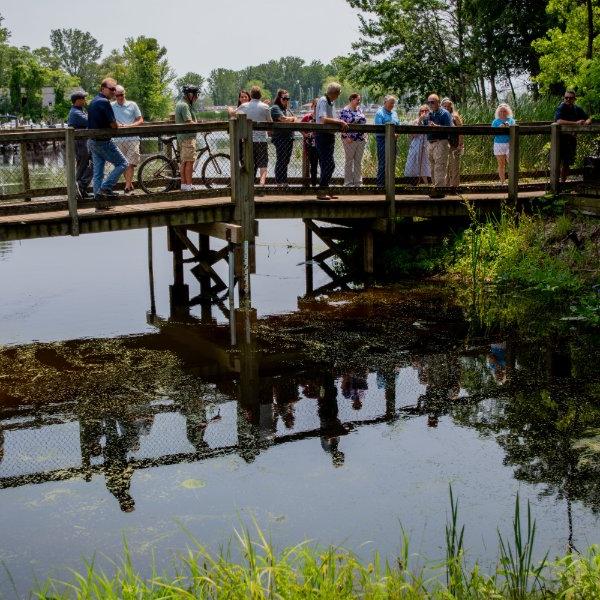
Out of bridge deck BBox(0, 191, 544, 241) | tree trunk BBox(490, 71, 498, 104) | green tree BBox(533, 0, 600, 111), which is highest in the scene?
green tree BBox(533, 0, 600, 111)

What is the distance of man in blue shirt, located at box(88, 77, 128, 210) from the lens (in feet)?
42.2

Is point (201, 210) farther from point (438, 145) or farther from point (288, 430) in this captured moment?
point (288, 430)

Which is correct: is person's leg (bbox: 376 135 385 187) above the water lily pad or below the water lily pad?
above

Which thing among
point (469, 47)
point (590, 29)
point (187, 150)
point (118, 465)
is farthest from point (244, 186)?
point (469, 47)

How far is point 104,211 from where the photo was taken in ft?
43.8

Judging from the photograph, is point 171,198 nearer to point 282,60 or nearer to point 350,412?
point 350,412

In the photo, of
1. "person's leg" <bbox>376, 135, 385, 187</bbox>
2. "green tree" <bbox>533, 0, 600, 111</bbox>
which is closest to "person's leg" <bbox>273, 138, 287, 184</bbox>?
"person's leg" <bbox>376, 135, 385, 187</bbox>

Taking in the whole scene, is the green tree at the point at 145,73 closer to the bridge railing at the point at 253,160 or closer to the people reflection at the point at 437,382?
the bridge railing at the point at 253,160

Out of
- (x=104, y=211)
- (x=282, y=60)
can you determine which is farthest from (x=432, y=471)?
(x=282, y=60)

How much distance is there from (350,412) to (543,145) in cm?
1318

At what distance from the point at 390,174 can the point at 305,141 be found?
4.93 ft

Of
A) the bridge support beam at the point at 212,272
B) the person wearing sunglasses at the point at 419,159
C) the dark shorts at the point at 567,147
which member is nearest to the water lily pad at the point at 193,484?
the bridge support beam at the point at 212,272

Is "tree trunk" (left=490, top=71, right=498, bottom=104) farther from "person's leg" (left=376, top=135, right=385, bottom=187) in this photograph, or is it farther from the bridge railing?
"person's leg" (left=376, top=135, right=385, bottom=187)

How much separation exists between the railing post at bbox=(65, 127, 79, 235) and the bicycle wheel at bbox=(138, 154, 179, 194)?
1366 mm
